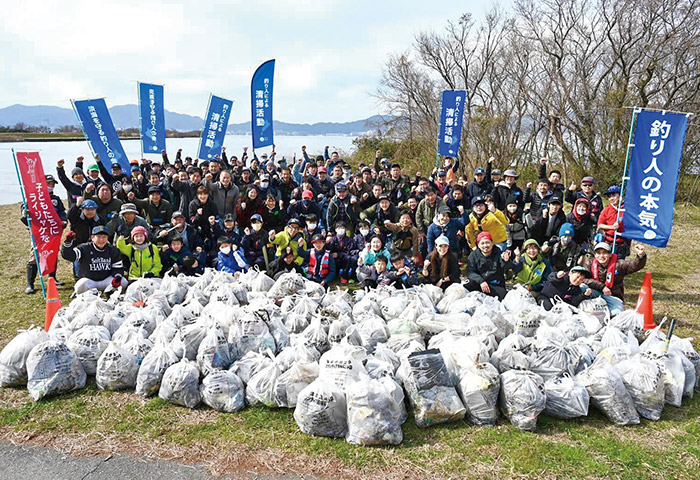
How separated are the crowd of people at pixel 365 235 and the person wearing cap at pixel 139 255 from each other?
15 mm

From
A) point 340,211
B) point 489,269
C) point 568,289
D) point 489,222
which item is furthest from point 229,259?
point 568,289

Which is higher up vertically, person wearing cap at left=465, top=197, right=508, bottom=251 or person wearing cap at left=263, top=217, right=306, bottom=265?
person wearing cap at left=465, top=197, right=508, bottom=251

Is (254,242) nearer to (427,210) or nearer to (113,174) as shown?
(427,210)

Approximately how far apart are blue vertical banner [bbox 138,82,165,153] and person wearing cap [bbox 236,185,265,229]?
17.4 ft

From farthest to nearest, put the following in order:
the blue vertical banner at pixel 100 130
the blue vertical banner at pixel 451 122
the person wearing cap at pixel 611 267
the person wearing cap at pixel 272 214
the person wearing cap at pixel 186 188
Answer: the blue vertical banner at pixel 100 130 → the blue vertical banner at pixel 451 122 → the person wearing cap at pixel 186 188 → the person wearing cap at pixel 272 214 → the person wearing cap at pixel 611 267

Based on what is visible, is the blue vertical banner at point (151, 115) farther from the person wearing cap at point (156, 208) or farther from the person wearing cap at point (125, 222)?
the person wearing cap at point (125, 222)

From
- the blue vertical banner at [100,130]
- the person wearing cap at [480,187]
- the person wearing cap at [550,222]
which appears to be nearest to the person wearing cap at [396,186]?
the person wearing cap at [480,187]

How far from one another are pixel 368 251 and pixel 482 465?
406cm

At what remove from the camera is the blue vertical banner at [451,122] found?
34.0ft

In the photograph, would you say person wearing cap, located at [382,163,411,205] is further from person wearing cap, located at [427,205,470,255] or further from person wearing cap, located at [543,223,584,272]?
person wearing cap, located at [543,223,584,272]

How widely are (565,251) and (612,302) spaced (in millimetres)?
1264

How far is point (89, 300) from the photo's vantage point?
17.1 ft

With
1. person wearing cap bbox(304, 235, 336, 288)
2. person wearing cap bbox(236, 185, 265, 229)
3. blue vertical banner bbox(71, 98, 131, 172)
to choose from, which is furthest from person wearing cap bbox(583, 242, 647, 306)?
blue vertical banner bbox(71, 98, 131, 172)

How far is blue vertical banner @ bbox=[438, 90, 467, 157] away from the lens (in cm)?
1038
